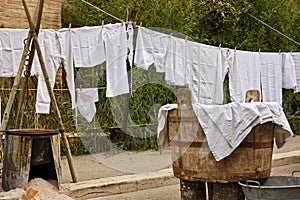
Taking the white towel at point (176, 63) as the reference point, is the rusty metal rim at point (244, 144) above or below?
below

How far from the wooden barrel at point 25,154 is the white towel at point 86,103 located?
168 cm

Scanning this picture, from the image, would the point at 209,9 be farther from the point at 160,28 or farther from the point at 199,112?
the point at 199,112

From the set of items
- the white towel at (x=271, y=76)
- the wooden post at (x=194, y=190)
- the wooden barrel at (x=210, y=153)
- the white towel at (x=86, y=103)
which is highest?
the white towel at (x=271, y=76)

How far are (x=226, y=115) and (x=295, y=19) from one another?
25.9 feet

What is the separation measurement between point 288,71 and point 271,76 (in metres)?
0.42

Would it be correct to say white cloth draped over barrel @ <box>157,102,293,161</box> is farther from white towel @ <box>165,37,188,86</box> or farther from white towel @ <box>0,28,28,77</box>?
white towel @ <box>165,37,188,86</box>

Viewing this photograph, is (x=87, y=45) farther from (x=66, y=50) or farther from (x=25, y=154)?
(x=25, y=154)

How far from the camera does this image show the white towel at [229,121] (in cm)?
444

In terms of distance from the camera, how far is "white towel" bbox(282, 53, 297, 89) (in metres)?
9.42

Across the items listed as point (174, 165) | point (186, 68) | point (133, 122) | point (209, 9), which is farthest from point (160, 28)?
point (174, 165)

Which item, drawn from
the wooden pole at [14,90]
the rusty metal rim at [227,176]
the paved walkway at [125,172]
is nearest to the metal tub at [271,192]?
the rusty metal rim at [227,176]

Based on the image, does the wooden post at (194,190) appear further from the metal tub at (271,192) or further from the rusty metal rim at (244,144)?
the metal tub at (271,192)

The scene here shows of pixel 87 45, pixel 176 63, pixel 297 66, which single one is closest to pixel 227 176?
pixel 87 45

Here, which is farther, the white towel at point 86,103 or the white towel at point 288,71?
the white towel at point 288,71
